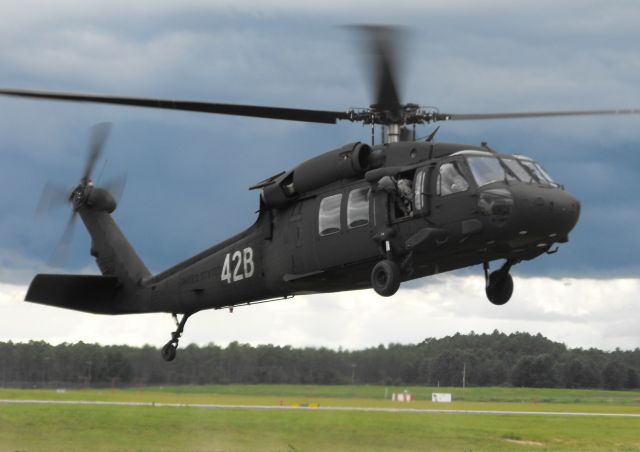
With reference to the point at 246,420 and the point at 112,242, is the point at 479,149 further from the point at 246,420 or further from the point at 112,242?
the point at 246,420

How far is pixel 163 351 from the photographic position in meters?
24.5

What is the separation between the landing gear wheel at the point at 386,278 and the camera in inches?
682

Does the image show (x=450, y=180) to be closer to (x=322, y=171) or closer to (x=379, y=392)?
(x=322, y=171)

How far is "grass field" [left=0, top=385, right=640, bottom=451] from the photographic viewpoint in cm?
4125

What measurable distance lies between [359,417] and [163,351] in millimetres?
30633

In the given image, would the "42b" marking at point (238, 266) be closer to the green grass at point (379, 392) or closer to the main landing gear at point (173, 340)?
the main landing gear at point (173, 340)

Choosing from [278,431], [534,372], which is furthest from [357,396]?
[534,372]

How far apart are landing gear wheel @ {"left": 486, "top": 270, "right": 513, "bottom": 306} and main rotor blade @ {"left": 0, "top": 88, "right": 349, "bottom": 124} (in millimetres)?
4438

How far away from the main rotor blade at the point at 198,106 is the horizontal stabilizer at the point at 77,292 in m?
7.93

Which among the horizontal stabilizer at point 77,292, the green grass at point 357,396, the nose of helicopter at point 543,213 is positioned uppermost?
the nose of helicopter at point 543,213

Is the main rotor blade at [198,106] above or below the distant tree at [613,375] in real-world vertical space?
above

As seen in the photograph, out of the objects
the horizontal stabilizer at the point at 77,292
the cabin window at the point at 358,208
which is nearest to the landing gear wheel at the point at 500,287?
the cabin window at the point at 358,208

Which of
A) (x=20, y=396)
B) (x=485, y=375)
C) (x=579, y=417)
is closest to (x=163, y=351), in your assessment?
(x=485, y=375)

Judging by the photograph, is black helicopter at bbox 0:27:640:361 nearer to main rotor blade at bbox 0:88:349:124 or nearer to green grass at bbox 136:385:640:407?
main rotor blade at bbox 0:88:349:124
